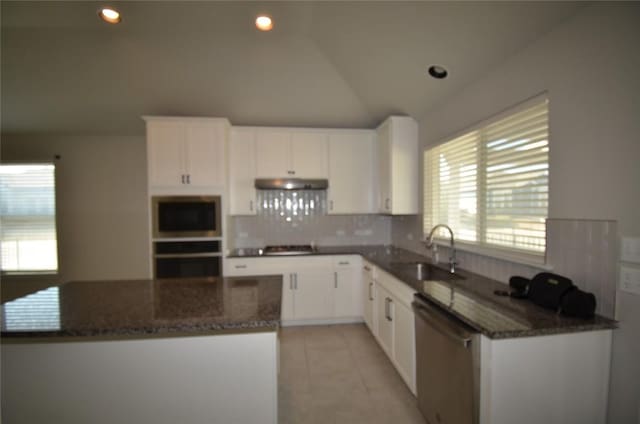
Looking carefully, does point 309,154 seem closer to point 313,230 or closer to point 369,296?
point 313,230

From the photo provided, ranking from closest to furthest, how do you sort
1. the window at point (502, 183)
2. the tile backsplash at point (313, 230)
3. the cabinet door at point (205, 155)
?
the window at point (502, 183), the cabinet door at point (205, 155), the tile backsplash at point (313, 230)

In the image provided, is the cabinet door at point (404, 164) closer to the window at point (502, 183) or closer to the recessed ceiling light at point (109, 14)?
the window at point (502, 183)

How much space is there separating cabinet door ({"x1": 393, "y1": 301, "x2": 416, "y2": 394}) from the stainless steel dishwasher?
0.19 metres

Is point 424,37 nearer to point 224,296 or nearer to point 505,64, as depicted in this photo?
point 505,64

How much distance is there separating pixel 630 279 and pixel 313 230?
3.04 meters

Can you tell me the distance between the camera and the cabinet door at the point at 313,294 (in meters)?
3.27

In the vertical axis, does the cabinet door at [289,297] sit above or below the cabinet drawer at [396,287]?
below

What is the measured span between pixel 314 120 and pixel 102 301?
2971 millimetres

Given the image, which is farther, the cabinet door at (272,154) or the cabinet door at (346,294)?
the cabinet door at (272,154)

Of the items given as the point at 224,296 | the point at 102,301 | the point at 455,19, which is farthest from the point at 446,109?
the point at 102,301

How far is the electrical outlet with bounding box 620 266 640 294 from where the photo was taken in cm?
118

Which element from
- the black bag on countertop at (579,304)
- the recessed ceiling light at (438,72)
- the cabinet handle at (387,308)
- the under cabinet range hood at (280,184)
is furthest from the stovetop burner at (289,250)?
the black bag on countertop at (579,304)

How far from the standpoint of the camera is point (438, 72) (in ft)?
Result: 7.61

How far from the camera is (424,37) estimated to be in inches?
81.0
